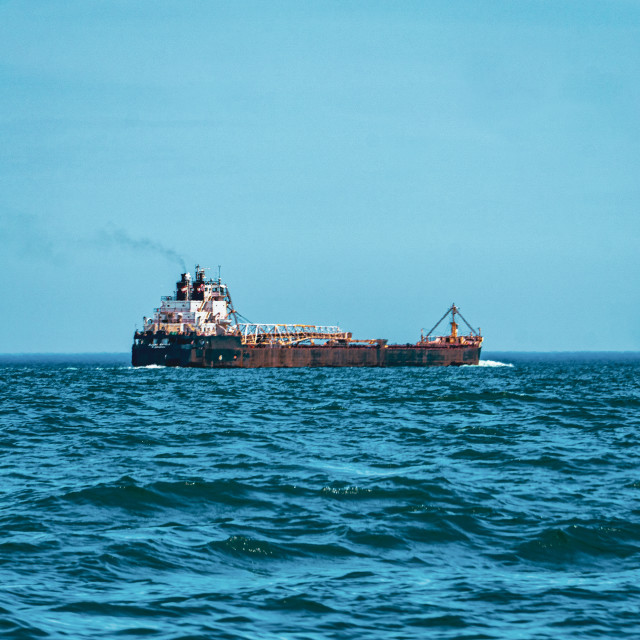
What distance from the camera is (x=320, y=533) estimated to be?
52.0 feet

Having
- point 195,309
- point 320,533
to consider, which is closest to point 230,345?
point 195,309

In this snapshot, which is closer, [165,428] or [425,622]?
[425,622]

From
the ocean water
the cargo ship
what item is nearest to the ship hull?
the cargo ship

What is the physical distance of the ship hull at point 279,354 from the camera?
112562 mm

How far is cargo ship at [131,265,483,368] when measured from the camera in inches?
4454

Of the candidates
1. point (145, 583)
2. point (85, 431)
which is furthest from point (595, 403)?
point (145, 583)

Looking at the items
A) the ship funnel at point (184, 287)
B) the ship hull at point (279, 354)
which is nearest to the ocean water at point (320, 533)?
the ship hull at point (279, 354)

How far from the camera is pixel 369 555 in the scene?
47.4ft

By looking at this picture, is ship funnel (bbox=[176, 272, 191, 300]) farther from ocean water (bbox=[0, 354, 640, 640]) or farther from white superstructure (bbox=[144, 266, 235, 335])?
ocean water (bbox=[0, 354, 640, 640])

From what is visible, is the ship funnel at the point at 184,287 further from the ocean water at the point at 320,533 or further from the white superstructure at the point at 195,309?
the ocean water at the point at 320,533

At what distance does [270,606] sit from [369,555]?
317cm

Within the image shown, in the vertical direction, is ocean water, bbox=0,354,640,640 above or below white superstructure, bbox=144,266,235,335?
below

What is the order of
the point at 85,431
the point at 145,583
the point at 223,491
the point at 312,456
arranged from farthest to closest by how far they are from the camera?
1. the point at 85,431
2. the point at 312,456
3. the point at 223,491
4. the point at 145,583

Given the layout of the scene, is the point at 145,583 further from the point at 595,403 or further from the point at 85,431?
the point at 595,403
